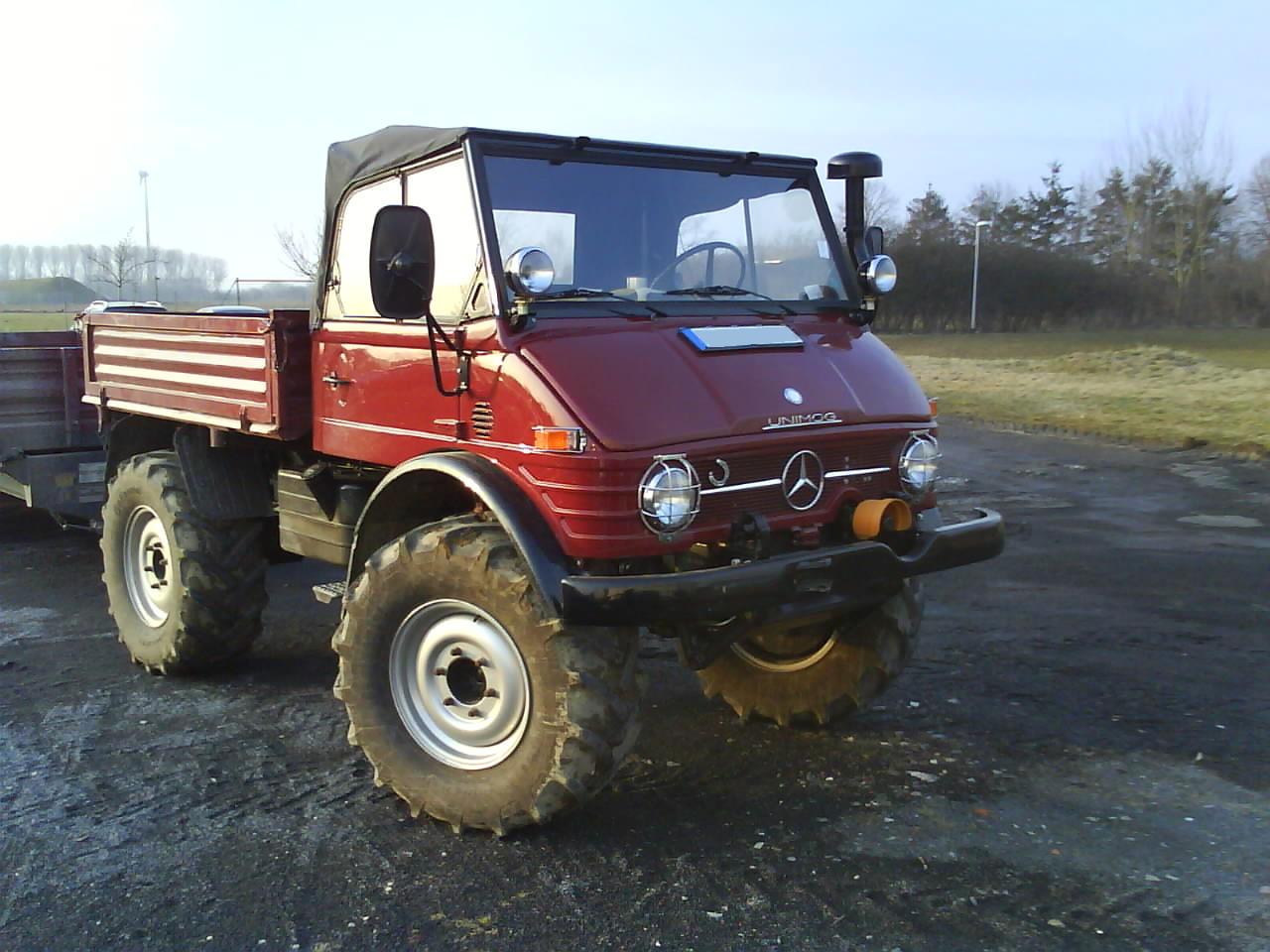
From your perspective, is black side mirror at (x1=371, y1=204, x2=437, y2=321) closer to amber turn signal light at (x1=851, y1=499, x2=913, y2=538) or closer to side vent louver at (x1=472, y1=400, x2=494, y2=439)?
side vent louver at (x1=472, y1=400, x2=494, y2=439)

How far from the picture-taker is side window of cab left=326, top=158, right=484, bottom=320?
4.46 meters

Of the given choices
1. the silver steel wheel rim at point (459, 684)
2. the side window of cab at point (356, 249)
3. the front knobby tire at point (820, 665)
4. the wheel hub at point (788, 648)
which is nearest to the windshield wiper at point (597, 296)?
the side window of cab at point (356, 249)

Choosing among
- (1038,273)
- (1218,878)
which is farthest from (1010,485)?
(1038,273)

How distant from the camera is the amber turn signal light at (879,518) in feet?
14.3

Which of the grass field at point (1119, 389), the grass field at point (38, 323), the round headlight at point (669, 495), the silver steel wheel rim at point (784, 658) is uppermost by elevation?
the grass field at point (38, 323)

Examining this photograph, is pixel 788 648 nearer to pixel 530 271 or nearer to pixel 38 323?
pixel 530 271

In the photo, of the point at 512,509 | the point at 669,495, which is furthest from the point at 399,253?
the point at 669,495

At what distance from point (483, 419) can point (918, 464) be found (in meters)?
1.69

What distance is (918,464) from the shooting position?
15.2 feet

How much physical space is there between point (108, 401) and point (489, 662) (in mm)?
3734

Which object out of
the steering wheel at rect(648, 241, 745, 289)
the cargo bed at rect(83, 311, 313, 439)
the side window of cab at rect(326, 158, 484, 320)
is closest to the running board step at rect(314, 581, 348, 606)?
the cargo bed at rect(83, 311, 313, 439)

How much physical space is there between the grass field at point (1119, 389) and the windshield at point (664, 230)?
11090 mm

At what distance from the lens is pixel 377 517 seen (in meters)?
4.66

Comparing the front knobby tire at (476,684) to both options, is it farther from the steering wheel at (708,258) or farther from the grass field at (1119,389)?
the grass field at (1119,389)
